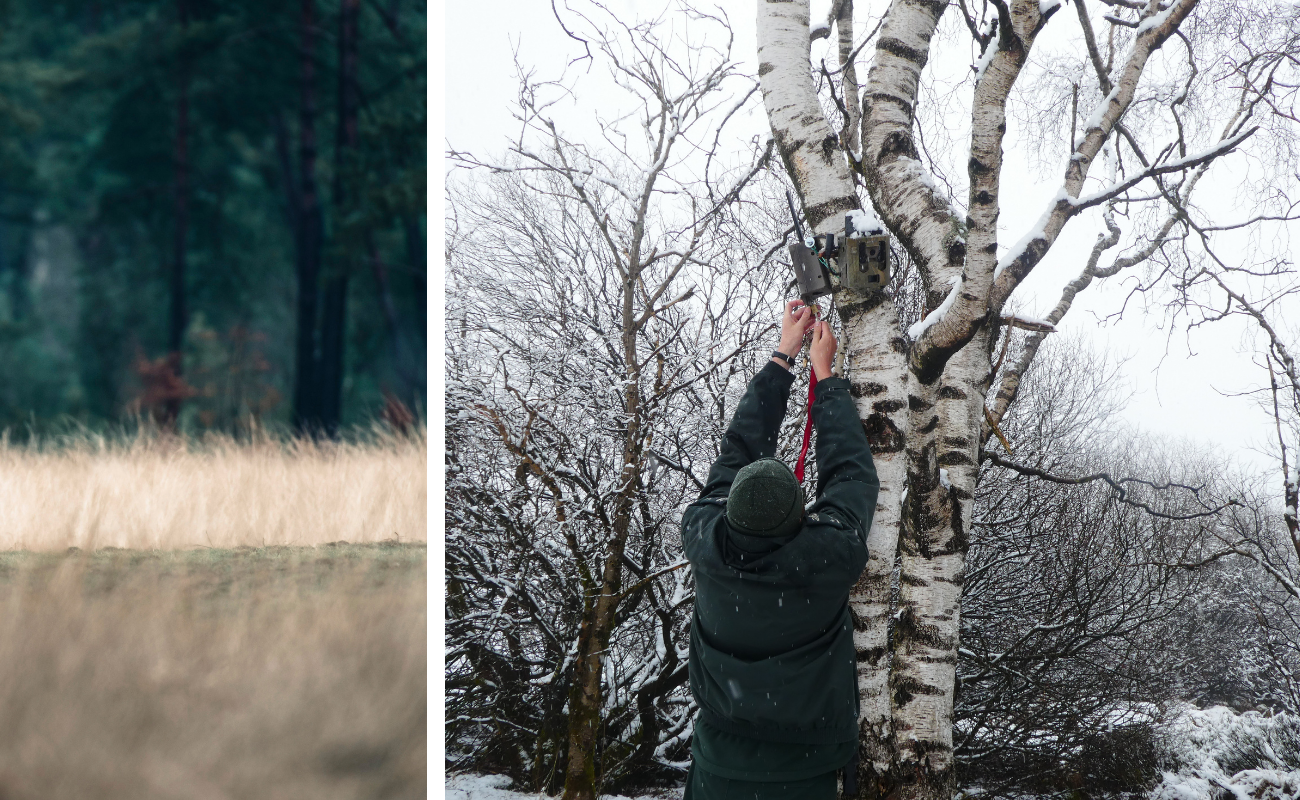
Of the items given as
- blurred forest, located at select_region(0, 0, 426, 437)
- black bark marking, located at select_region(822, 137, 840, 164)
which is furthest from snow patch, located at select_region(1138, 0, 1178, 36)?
blurred forest, located at select_region(0, 0, 426, 437)

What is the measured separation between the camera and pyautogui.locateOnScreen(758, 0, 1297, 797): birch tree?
1.45 m

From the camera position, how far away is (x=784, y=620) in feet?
3.67

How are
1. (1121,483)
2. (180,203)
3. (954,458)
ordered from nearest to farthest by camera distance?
1. (180,203)
2. (954,458)
3. (1121,483)

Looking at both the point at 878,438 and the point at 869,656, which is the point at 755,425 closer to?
the point at 878,438

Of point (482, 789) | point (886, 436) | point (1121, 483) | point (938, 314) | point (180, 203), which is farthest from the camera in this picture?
point (482, 789)

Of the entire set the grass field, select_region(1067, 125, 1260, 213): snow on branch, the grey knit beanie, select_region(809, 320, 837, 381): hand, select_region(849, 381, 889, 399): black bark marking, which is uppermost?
select_region(1067, 125, 1260, 213): snow on branch

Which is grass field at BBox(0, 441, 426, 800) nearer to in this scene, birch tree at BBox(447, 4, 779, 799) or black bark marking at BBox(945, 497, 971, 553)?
birch tree at BBox(447, 4, 779, 799)

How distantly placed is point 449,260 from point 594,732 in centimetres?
150

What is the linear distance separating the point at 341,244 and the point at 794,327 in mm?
808

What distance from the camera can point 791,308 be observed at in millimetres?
1406

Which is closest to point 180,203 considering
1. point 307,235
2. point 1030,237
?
point 307,235

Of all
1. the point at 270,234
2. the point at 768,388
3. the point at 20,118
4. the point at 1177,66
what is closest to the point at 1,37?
the point at 20,118

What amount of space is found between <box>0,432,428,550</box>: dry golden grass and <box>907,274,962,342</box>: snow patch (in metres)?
1.04

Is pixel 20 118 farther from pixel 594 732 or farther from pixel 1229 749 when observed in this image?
pixel 1229 749
